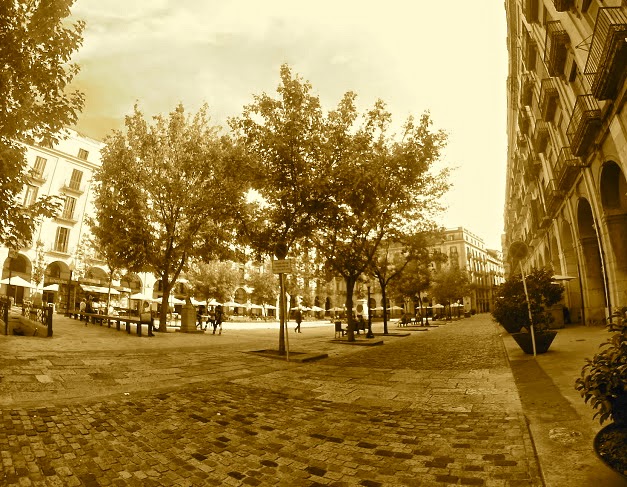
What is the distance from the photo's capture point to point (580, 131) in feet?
40.5

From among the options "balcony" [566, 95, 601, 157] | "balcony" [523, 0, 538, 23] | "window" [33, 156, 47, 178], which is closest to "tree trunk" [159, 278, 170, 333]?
"balcony" [566, 95, 601, 157]

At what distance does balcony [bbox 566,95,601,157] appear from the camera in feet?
38.1

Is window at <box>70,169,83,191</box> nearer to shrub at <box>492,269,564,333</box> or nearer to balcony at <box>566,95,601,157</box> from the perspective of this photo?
shrub at <box>492,269,564,333</box>

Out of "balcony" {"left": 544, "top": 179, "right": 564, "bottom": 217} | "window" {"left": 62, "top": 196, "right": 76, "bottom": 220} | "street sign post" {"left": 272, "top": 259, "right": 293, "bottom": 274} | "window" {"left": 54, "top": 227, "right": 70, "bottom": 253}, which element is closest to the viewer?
"street sign post" {"left": 272, "top": 259, "right": 293, "bottom": 274}

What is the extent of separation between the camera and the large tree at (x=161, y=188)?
19.0m

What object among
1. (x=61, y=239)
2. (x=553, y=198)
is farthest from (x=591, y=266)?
(x=61, y=239)

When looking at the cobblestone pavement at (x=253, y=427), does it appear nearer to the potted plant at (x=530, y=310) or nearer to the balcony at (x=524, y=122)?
the potted plant at (x=530, y=310)

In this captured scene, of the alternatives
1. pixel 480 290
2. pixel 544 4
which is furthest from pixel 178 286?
pixel 480 290

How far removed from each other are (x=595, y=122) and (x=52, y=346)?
17.6 metres

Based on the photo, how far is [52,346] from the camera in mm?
9930

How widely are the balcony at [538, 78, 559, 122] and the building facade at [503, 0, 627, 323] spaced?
0.05 metres

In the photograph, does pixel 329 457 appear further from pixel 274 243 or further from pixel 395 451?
pixel 274 243

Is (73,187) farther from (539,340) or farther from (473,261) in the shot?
(473,261)

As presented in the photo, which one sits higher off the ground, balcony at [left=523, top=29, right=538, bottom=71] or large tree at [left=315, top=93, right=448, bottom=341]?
balcony at [left=523, top=29, right=538, bottom=71]
